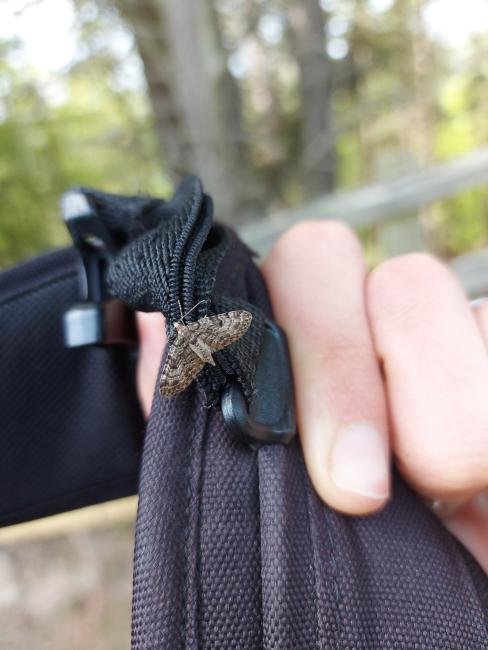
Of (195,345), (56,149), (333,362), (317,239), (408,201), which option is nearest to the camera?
(195,345)

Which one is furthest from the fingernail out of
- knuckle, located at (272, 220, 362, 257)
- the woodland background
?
the woodland background

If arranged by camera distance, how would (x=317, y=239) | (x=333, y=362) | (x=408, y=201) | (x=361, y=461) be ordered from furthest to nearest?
(x=408, y=201) → (x=317, y=239) → (x=333, y=362) → (x=361, y=461)

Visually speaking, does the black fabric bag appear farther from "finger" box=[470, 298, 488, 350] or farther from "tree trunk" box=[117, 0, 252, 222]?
"tree trunk" box=[117, 0, 252, 222]

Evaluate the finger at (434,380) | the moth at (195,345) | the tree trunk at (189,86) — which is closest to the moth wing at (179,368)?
the moth at (195,345)

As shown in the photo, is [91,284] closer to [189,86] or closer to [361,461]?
[361,461]

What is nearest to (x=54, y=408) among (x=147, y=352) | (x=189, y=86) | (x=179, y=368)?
(x=147, y=352)

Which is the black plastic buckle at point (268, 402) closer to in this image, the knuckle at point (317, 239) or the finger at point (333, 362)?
the finger at point (333, 362)
